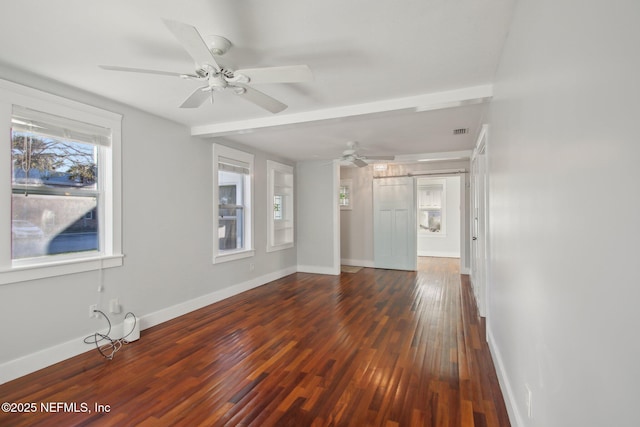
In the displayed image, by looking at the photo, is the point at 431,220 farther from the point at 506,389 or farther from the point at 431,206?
the point at 506,389

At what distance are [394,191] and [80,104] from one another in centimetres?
578

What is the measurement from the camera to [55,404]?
2.13m

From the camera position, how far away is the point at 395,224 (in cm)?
700

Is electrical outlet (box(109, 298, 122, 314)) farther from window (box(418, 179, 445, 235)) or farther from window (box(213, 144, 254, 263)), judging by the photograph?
window (box(418, 179, 445, 235))

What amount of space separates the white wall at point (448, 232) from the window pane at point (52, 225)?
7936 mm

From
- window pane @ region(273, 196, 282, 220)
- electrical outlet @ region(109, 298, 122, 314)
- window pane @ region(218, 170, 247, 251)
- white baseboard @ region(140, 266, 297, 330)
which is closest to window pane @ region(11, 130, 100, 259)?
electrical outlet @ region(109, 298, 122, 314)

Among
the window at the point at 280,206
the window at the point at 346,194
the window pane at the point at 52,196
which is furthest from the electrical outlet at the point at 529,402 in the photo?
the window at the point at 346,194

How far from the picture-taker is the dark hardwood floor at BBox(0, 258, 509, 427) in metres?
1.99

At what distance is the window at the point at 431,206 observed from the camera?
9.00 m

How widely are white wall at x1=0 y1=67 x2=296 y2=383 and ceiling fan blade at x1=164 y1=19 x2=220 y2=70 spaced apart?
1.89 meters

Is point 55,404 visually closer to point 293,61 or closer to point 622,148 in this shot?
point 293,61

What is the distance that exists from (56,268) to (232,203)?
2.59 metres

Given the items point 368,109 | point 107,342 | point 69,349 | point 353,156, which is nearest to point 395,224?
point 353,156

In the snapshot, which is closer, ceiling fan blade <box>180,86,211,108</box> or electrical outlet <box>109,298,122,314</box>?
ceiling fan blade <box>180,86,211,108</box>
